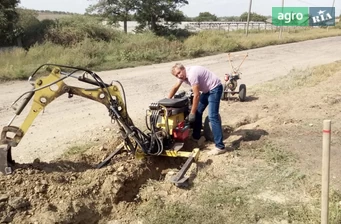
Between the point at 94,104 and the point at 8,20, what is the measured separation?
45.7 feet

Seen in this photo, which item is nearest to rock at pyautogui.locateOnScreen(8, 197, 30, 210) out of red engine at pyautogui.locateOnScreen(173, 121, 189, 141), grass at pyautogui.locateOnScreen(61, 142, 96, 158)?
grass at pyautogui.locateOnScreen(61, 142, 96, 158)

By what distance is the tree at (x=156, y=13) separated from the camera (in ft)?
103

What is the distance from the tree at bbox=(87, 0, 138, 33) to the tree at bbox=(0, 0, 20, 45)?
9.17m

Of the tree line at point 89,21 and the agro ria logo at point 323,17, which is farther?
the agro ria logo at point 323,17

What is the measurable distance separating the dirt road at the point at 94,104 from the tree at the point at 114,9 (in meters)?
10.9

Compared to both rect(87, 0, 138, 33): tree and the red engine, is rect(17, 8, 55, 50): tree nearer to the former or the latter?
rect(87, 0, 138, 33): tree

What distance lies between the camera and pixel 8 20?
74.7 feet

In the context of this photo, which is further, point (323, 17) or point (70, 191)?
point (323, 17)

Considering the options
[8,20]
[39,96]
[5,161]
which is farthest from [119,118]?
[8,20]

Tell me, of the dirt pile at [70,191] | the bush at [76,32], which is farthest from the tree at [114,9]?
the dirt pile at [70,191]

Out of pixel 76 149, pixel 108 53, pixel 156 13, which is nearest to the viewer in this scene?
pixel 76 149

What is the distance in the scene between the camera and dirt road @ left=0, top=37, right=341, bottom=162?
27.0ft

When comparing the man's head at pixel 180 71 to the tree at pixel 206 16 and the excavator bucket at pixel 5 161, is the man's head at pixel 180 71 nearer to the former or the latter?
the excavator bucket at pixel 5 161

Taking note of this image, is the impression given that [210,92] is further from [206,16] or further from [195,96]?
[206,16]
